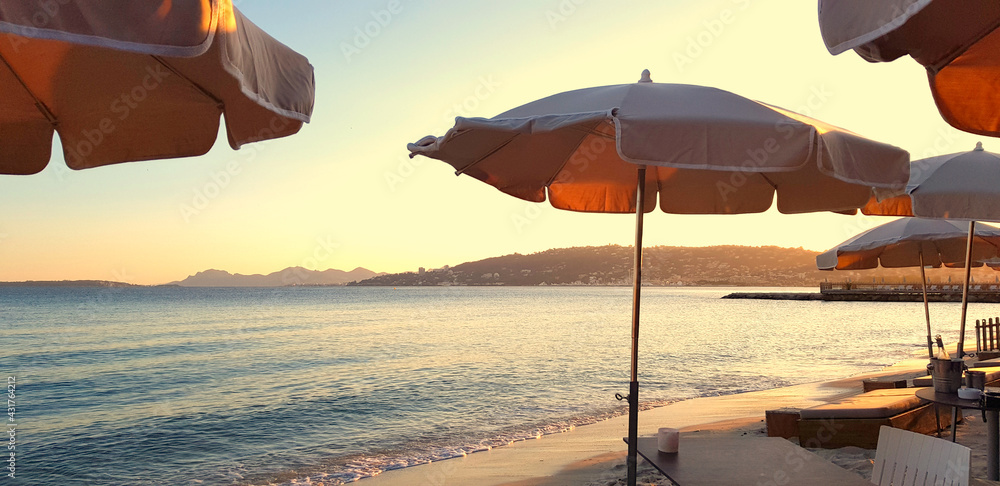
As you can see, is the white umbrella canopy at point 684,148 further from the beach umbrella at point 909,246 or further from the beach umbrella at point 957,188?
the beach umbrella at point 909,246

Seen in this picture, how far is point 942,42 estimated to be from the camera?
265cm

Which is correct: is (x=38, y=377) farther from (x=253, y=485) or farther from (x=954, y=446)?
(x=954, y=446)

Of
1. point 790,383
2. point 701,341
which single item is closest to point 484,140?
point 790,383

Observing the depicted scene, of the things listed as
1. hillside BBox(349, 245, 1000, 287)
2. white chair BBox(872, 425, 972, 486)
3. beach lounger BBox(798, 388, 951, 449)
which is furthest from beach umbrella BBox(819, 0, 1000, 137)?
hillside BBox(349, 245, 1000, 287)

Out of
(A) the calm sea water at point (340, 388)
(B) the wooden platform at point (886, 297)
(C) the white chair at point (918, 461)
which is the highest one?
(B) the wooden platform at point (886, 297)

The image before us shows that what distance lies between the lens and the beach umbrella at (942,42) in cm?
212

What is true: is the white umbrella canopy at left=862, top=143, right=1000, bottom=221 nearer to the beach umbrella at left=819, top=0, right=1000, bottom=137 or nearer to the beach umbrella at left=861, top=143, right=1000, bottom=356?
the beach umbrella at left=861, top=143, right=1000, bottom=356

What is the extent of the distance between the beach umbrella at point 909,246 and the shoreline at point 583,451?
2.47m

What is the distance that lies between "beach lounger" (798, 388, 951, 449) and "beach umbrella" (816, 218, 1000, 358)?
248cm

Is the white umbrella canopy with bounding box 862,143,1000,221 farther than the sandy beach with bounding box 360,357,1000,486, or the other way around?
the sandy beach with bounding box 360,357,1000,486

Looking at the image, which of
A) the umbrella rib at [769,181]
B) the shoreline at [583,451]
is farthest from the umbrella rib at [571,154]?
the shoreline at [583,451]

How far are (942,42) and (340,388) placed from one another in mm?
14754

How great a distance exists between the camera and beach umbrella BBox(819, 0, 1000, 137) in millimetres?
2121

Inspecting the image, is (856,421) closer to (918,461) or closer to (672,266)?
(918,461)
